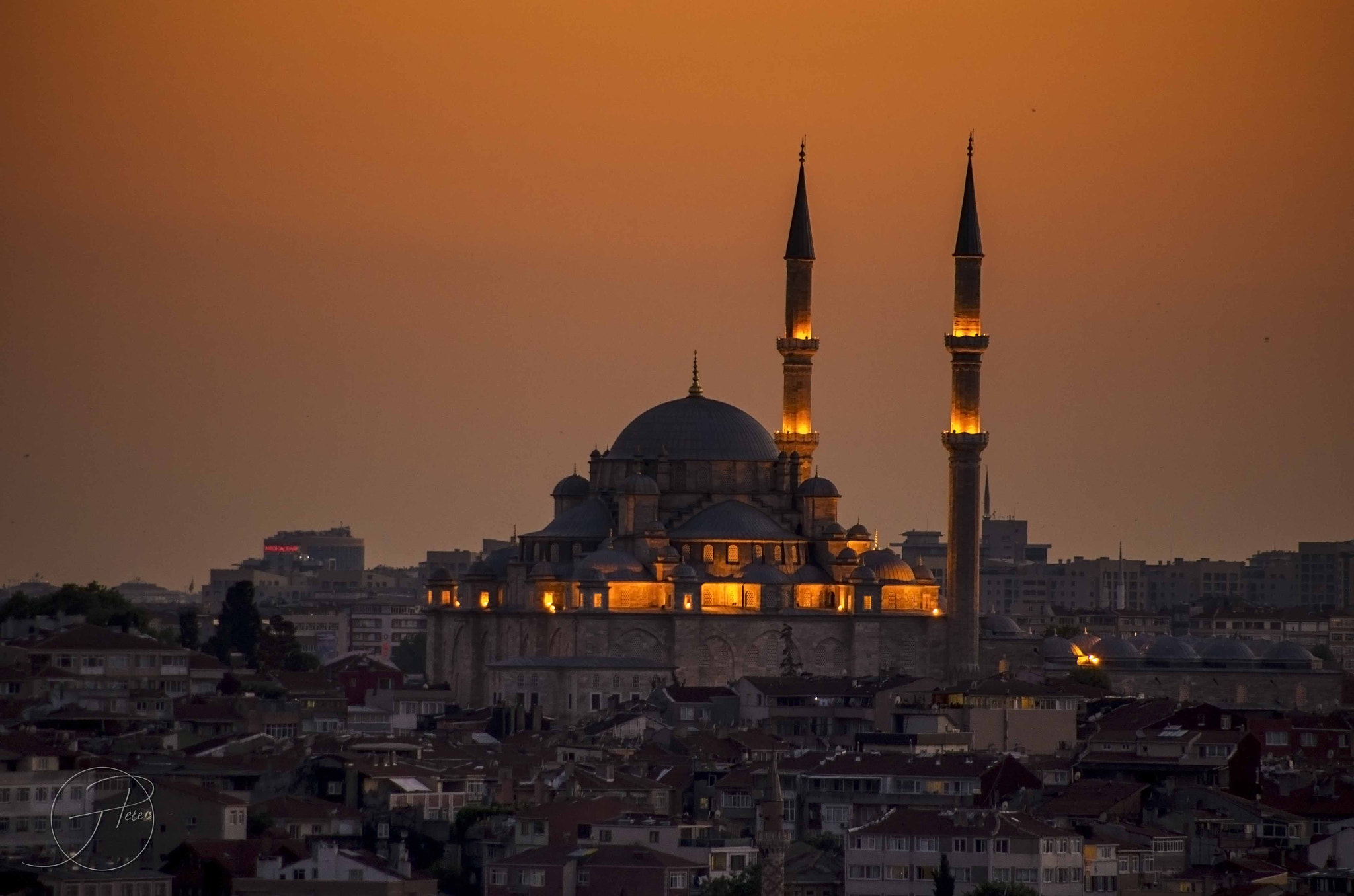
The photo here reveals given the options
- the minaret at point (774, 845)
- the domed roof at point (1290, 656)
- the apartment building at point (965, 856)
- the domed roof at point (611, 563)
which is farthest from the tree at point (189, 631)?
the apartment building at point (965, 856)

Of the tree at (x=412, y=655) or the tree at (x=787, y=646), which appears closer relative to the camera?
the tree at (x=787, y=646)

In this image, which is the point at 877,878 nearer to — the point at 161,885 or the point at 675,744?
the point at 161,885

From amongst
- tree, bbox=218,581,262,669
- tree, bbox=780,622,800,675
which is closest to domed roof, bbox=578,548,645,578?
tree, bbox=780,622,800,675

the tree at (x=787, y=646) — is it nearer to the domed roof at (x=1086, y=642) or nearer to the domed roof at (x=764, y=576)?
the domed roof at (x=764, y=576)

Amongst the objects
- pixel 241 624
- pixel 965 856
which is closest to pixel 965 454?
pixel 241 624


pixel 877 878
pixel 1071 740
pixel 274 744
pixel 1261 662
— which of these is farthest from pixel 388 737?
pixel 1261 662

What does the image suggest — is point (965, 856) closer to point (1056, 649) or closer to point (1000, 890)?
point (1000, 890)

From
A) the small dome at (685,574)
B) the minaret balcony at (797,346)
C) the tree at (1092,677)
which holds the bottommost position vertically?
the tree at (1092,677)
